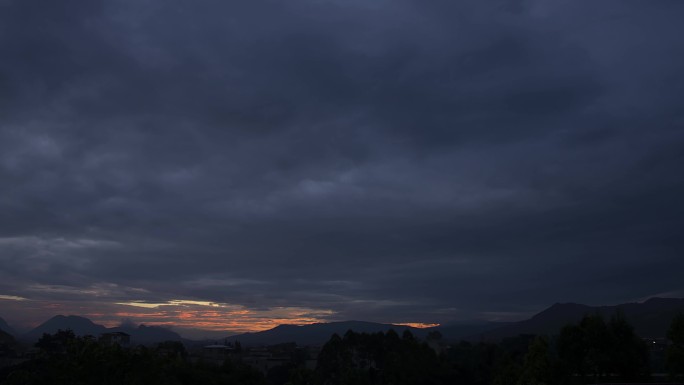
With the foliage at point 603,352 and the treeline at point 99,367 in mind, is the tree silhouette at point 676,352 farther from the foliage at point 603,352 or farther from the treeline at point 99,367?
the treeline at point 99,367

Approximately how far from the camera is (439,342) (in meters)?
134

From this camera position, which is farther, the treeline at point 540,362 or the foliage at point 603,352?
the foliage at point 603,352

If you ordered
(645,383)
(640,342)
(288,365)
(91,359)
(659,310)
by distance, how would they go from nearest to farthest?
(91,359)
(645,383)
(640,342)
(288,365)
(659,310)

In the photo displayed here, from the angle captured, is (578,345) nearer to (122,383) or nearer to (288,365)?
(122,383)

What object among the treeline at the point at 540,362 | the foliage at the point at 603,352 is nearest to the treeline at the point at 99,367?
the treeline at the point at 540,362

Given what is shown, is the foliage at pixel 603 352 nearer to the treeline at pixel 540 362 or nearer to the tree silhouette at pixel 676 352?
the treeline at pixel 540 362

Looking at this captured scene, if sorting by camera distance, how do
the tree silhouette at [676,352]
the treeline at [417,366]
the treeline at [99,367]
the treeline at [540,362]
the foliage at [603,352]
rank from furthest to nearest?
the foliage at [603,352]
the treeline at [540,362]
the tree silhouette at [676,352]
the treeline at [417,366]
the treeline at [99,367]

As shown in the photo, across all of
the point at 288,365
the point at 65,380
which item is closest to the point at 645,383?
the point at 65,380

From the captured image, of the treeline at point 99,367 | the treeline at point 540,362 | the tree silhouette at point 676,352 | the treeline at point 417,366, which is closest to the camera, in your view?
the treeline at point 99,367

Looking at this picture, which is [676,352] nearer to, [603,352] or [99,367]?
[603,352]

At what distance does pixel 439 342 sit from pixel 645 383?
92.7 metres

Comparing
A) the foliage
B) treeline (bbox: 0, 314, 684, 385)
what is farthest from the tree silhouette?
the foliage

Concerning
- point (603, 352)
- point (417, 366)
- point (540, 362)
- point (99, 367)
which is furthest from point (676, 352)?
point (99, 367)

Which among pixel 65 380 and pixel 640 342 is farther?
pixel 640 342
